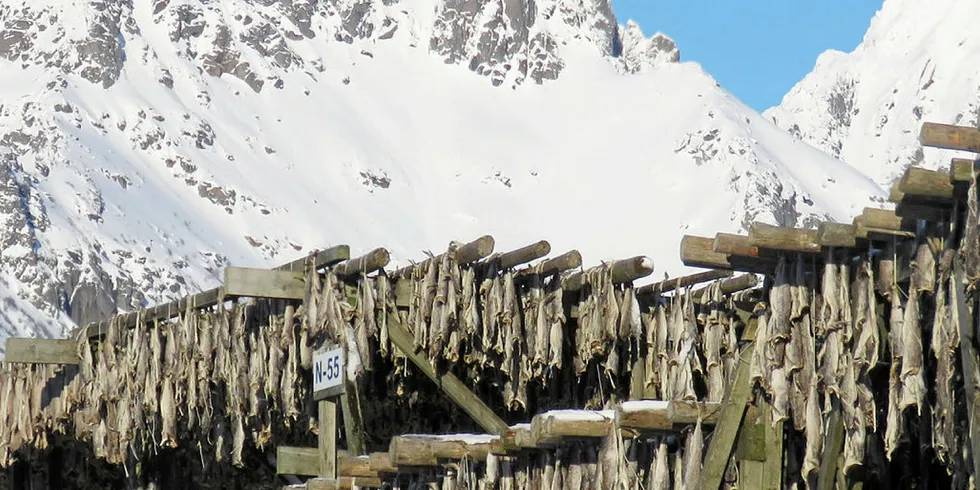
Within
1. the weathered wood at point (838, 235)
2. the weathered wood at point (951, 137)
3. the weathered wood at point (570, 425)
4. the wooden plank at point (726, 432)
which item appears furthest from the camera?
the weathered wood at point (570, 425)

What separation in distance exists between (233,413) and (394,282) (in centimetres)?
201

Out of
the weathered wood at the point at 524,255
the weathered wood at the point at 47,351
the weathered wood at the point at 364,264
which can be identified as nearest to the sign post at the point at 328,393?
the weathered wood at the point at 364,264

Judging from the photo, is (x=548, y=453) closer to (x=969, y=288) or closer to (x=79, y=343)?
(x=969, y=288)

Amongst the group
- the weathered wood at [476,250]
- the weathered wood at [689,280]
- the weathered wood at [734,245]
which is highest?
the weathered wood at [476,250]

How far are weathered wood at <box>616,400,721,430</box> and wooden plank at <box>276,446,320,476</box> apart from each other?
173 inches

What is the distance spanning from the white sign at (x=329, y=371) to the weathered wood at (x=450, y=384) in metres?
0.41

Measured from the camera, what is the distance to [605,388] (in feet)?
39.9

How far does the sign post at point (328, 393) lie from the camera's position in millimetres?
12547

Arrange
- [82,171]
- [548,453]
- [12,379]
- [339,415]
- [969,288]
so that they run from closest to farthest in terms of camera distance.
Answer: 1. [969,288]
2. [548,453]
3. [339,415]
4. [12,379]
5. [82,171]

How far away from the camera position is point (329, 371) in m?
12.7

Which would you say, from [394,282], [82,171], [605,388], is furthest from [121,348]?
[82,171]

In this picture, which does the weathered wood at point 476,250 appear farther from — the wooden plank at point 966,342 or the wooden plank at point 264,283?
the wooden plank at point 966,342

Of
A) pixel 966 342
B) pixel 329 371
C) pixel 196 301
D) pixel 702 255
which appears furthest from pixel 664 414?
pixel 196 301

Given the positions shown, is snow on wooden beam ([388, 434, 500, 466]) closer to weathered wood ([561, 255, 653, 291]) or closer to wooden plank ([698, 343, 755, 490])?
weathered wood ([561, 255, 653, 291])
